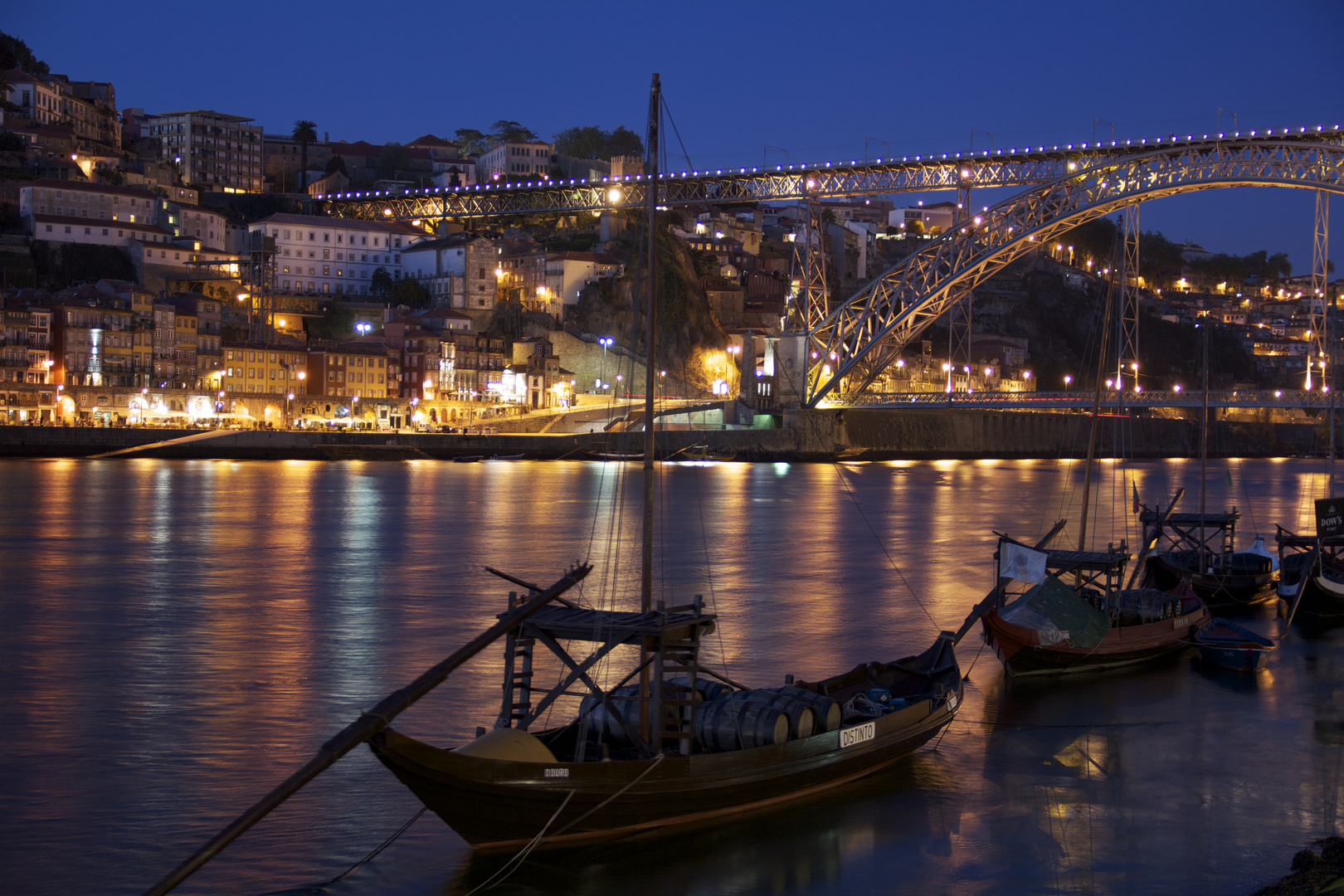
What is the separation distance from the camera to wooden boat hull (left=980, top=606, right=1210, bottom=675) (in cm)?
1205

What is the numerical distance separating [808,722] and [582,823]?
1.76 meters

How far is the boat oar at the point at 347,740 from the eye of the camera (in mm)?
5840

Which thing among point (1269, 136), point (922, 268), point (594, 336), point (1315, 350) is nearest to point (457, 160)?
point (594, 336)

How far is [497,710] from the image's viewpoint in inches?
432

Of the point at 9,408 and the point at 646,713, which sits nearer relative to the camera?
the point at 646,713

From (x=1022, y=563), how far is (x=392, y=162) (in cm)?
8052

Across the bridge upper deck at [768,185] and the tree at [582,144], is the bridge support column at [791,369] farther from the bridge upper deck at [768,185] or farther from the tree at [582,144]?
the tree at [582,144]

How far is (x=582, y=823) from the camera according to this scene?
23.7ft

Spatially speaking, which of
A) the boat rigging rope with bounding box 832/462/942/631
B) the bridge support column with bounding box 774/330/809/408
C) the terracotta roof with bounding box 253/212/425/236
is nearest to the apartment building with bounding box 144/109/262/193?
the terracotta roof with bounding box 253/212/425/236

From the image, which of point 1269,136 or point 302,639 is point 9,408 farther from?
point 1269,136

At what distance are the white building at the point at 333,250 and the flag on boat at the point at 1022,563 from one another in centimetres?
5856

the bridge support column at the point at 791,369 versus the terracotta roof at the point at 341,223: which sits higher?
the terracotta roof at the point at 341,223

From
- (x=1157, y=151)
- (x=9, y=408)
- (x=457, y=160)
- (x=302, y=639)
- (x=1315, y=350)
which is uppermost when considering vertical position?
(x=457, y=160)

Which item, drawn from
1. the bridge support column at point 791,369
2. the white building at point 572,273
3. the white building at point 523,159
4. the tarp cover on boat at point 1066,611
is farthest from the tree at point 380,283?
the tarp cover on boat at point 1066,611
